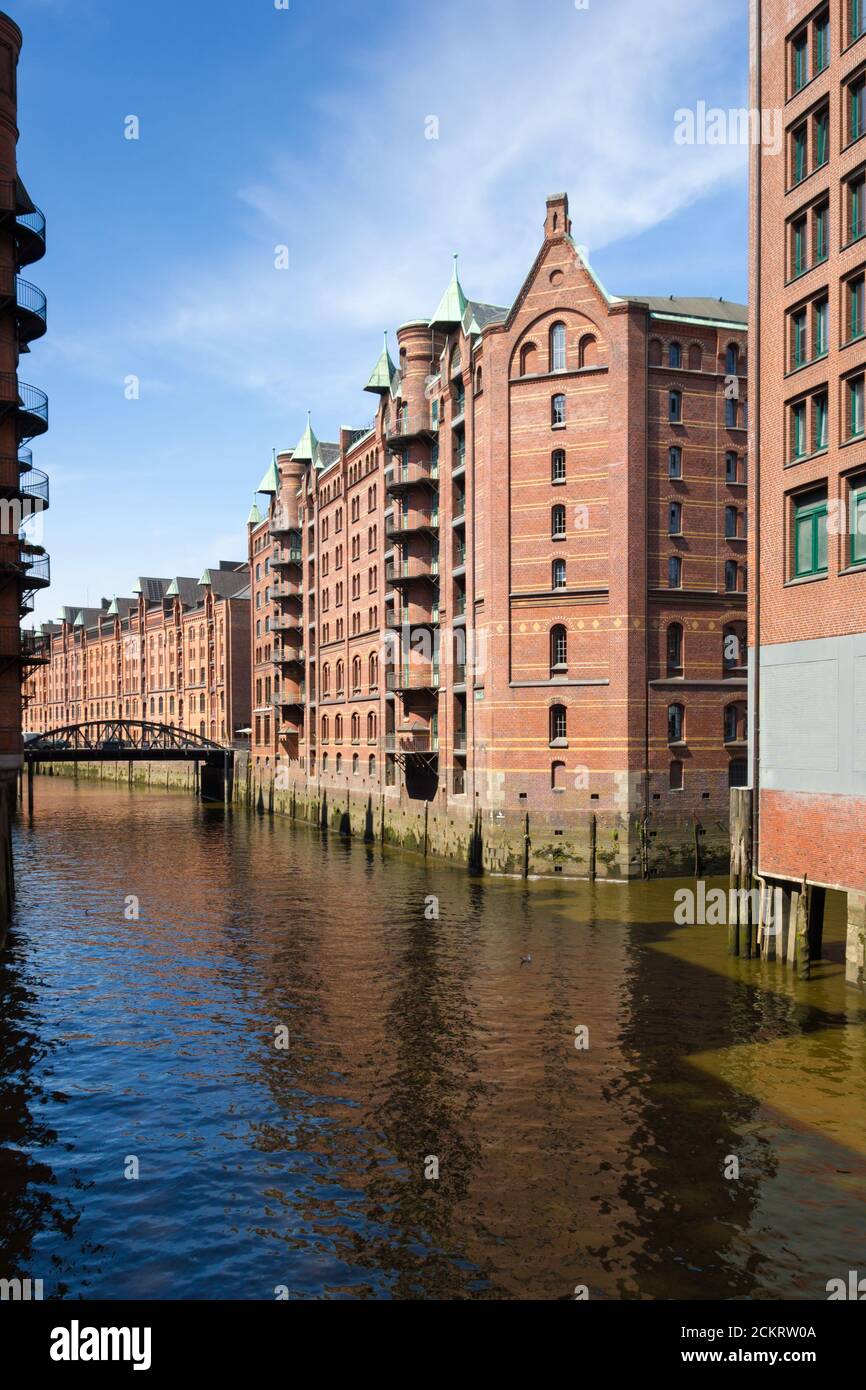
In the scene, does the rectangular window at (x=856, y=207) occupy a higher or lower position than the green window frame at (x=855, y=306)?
higher

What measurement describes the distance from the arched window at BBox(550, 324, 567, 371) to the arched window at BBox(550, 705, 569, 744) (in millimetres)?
13000

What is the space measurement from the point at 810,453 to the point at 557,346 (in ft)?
58.9

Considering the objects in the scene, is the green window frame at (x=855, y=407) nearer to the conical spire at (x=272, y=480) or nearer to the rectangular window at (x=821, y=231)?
the rectangular window at (x=821, y=231)

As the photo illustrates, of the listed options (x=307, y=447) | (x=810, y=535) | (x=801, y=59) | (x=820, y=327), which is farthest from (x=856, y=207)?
(x=307, y=447)

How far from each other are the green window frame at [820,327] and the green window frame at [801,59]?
212 inches

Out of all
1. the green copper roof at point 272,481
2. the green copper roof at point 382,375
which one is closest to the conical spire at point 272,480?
the green copper roof at point 272,481

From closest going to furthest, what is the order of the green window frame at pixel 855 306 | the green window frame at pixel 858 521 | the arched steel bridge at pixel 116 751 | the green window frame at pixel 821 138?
the green window frame at pixel 858 521 < the green window frame at pixel 855 306 < the green window frame at pixel 821 138 < the arched steel bridge at pixel 116 751

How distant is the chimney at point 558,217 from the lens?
3900 centimetres

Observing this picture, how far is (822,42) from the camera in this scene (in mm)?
23938

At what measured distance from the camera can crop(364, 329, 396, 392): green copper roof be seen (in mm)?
54156

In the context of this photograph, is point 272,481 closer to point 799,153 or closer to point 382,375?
point 382,375

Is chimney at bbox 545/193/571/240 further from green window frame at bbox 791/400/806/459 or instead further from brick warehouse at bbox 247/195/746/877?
green window frame at bbox 791/400/806/459

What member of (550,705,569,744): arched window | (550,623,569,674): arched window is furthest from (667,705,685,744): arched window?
(550,623,569,674): arched window
